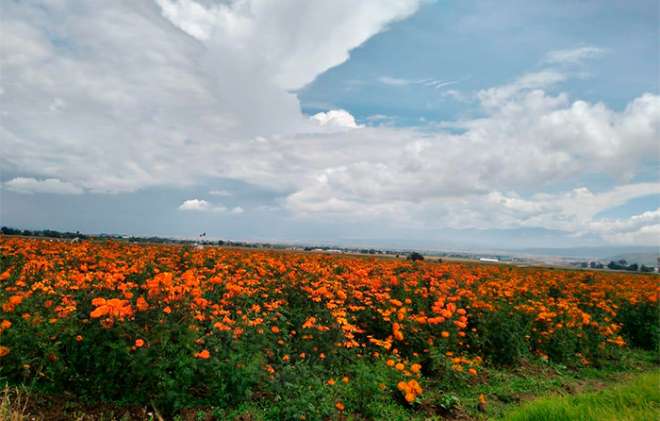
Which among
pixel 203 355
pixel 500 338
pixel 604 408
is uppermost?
pixel 203 355

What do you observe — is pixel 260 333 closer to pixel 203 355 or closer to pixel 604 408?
pixel 203 355

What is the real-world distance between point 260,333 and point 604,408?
4.16 m

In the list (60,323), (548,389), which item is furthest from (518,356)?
(60,323)

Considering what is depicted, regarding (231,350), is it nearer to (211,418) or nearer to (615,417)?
(211,418)

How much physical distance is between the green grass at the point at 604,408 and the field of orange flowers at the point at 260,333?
1395 millimetres

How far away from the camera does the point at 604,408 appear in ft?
14.1

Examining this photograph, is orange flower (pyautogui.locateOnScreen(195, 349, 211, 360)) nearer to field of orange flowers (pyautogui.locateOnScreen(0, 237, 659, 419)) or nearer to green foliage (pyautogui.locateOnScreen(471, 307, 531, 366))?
field of orange flowers (pyautogui.locateOnScreen(0, 237, 659, 419))

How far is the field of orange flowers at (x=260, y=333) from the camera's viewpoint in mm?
4520

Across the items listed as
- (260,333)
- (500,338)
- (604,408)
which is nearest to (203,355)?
(260,333)

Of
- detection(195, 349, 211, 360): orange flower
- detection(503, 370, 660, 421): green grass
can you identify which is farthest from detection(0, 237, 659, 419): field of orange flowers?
detection(503, 370, 660, 421): green grass

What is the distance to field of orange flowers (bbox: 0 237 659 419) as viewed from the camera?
14.8 feet

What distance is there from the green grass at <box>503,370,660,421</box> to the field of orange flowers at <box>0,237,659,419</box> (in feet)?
4.58

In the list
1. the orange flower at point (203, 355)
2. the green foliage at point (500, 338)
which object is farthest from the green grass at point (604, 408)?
the orange flower at point (203, 355)

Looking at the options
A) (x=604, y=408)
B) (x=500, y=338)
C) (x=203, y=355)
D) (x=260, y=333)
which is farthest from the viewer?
(x=500, y=338)
